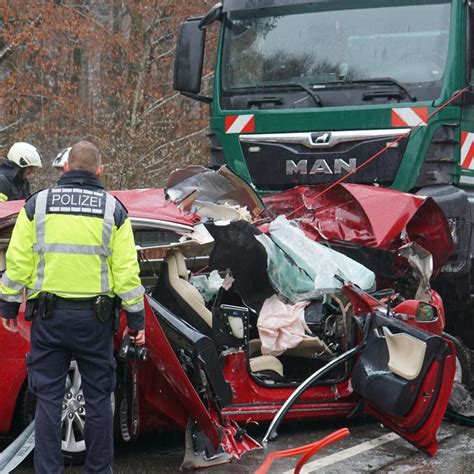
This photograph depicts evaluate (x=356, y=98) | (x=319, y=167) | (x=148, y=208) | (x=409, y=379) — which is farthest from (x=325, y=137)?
(x=409, y=379)

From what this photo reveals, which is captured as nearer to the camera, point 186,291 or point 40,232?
point 40,232

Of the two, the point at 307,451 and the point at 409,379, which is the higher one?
the point at 409,379

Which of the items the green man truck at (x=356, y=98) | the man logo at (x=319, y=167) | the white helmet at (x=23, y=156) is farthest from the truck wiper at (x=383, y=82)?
the white helmet at (x=23, y=156)

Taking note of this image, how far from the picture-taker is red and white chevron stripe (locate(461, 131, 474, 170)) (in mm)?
7832

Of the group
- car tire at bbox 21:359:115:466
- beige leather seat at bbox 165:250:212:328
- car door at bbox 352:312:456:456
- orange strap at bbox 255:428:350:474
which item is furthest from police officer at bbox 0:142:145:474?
car door at bbox 352:312:456:456

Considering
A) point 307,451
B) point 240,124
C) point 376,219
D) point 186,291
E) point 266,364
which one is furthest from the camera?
point 240,124

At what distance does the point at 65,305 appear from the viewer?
466 centimetres

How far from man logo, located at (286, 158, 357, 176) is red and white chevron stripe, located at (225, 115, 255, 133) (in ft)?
1.59

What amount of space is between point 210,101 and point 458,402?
12.7 ft

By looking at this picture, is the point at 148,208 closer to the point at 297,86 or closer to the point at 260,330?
the point at 260,330

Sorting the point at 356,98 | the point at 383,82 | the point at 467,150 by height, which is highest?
the point at 383,82

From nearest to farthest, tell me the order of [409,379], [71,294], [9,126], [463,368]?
[71,294], [409,379], [463,368], [9,126]

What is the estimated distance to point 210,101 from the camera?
30.1 feet

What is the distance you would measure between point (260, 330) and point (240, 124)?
3.00 metres
